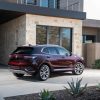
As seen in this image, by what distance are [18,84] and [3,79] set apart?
206 centimetres

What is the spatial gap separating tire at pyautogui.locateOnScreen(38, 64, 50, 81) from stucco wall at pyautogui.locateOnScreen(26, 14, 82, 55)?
5.56 meters

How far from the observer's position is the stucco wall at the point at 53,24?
2133 centimetres

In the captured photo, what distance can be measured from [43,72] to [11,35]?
9.23 meters

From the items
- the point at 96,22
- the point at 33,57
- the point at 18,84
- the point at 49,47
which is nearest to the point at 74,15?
the point at 96,22

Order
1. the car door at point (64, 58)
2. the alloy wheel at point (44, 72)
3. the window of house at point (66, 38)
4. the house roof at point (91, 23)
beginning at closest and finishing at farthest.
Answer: the alloy wheel at point (44, 72) → the car door at point (64, 58) → the window of house at point (66, 38) → the house roof at point (91, 23)

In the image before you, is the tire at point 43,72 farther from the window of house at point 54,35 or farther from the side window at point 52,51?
the window of house at point 54,35

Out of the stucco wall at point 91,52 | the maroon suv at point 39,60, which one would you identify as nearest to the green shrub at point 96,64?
the stucco wall at point 91,52

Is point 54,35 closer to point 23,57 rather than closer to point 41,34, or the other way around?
point 41,34

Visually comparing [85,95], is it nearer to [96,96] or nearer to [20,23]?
[96,96]

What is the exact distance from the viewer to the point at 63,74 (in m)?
18.9

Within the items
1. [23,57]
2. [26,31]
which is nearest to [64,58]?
[23,57]

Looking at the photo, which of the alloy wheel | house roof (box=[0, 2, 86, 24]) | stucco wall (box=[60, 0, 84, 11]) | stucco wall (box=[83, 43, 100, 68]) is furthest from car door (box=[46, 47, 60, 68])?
stucco wall (box=[60, 0, 84, 11])

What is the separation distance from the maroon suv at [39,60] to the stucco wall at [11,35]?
497 centimetres

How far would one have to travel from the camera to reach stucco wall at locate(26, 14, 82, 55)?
2133 cm
